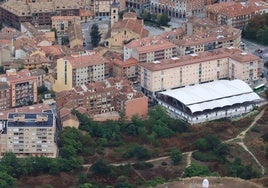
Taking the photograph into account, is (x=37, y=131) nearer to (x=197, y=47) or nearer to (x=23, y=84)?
(x=23, y=84)

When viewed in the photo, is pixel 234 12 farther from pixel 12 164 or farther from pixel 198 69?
pixel 12 164

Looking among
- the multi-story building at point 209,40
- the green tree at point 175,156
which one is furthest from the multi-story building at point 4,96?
the multi-story building at point 209,40

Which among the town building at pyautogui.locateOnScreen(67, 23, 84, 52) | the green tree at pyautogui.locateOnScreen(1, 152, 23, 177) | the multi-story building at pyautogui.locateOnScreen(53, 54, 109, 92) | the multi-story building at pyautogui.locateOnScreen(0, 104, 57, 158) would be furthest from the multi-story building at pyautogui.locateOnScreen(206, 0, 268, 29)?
the green tree at pyautogui.locateOnScreen(1, 152, 23, 177)

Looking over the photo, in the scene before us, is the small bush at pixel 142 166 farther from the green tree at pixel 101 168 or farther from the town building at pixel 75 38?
the town building at pixel 75 38

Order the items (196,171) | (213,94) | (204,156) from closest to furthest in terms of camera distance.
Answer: (196,171) → (204,156) → (213,94)

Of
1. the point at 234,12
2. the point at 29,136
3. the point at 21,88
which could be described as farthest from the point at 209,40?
the point at 29,136

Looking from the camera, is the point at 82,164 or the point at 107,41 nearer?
the point at 82,164

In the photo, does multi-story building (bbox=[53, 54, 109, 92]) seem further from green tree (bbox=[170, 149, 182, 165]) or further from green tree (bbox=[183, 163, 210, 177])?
green tree (bbox=[183, 163, 210, 177])

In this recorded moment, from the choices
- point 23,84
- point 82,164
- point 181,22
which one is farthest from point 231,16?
point 82,164
